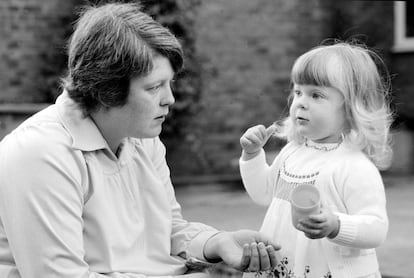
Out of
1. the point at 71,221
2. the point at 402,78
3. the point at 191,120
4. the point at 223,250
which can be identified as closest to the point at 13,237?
the point at 71,221

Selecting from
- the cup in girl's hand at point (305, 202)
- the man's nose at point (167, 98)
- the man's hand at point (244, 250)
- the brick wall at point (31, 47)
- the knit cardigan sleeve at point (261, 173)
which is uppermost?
the man's nose at point (167, 98)

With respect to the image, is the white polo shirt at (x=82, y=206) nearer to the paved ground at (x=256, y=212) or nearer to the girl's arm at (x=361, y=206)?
the girl's arm at (x=361, y=206)

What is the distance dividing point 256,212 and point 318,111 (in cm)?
454

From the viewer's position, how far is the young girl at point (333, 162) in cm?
254

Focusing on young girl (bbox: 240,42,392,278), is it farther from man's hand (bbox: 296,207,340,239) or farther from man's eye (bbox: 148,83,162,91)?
man's eye (bbox: 148,83,162,91)

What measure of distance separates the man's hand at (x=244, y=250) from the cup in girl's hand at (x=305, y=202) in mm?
165

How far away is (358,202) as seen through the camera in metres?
2.53

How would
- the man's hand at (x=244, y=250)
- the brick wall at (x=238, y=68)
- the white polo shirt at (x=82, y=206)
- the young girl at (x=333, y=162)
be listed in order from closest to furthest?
the white polo shirt at (x=82, y=206), the man's hand at (x=244, y=250), the young girl at (x=333, y=162), the brick wall at (x=238, y=68)

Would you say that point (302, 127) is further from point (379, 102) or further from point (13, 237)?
point (13, 237)

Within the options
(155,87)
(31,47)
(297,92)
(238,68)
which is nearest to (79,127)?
(155,87)

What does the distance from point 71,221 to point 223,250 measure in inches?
22.7

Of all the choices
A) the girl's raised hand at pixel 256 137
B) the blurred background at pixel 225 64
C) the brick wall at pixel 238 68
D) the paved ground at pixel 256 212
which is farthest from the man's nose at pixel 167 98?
the brick wall at pixel 238 68

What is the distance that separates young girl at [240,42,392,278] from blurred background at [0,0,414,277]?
174 inches

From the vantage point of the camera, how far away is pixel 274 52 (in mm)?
9898
